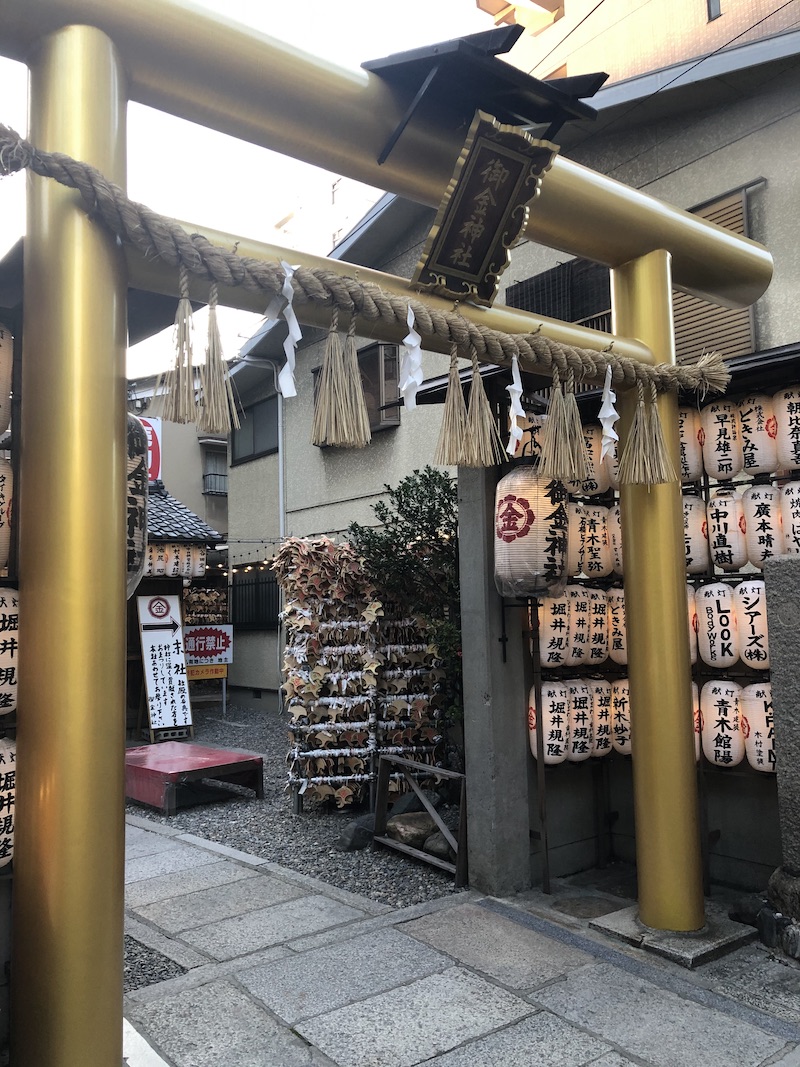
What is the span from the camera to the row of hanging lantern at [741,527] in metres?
6.16

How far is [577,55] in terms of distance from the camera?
12.4m

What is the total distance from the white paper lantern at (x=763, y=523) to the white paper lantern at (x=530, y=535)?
1525 mm

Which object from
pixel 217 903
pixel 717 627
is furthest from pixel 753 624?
pixel 217 903

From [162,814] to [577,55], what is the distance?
42.4ft

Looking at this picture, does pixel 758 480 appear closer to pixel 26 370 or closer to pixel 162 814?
pixel 26 370

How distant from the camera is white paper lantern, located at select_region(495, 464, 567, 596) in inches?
239

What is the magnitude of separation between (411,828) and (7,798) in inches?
210

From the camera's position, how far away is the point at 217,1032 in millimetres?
4379

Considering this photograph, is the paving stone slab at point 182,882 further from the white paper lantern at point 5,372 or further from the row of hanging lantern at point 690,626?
the white paper lantern at point 5,372

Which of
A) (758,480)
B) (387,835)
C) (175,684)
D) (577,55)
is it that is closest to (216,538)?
(175,684)

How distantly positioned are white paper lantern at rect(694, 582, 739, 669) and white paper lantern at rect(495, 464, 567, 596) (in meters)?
1.24

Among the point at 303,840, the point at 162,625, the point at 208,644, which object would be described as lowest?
the point at 303,840

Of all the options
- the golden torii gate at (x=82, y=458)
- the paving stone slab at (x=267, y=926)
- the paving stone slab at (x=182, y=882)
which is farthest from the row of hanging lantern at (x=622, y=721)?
the golden torii gate at (x=82, y=458)

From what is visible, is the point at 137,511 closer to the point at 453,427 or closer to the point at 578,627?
the point at 453,427
